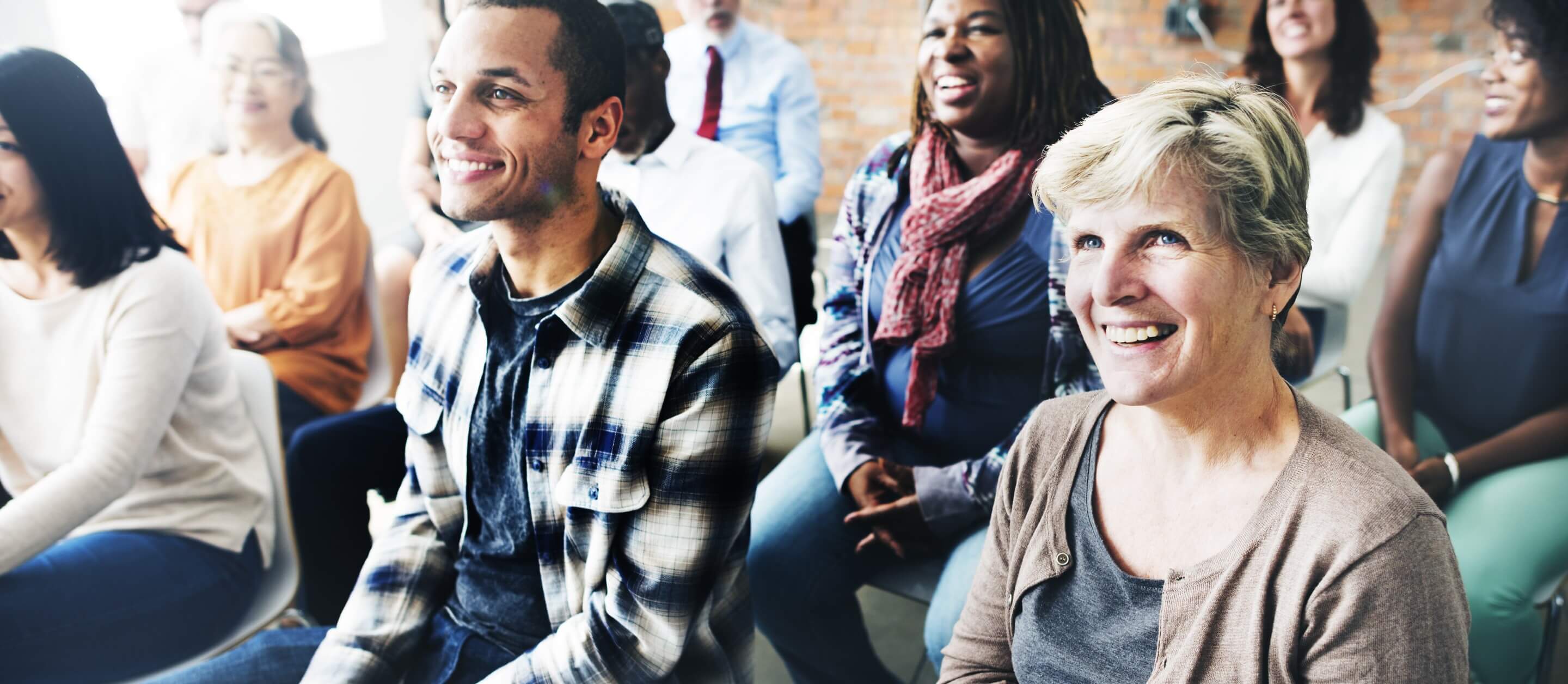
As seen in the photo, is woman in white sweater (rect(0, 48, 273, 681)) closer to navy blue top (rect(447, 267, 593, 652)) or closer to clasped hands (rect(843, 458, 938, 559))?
navy blue top (rect(447, 267, 593, 652))

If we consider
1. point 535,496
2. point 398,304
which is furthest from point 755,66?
point 535,496

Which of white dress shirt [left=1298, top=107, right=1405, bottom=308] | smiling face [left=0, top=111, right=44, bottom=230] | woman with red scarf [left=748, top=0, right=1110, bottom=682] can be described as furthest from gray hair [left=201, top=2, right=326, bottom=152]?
white dress shirt [left=1298, top=107, right=1405, bottom=308]

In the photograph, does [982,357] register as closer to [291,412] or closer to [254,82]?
[291,412]

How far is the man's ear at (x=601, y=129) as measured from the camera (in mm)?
1250

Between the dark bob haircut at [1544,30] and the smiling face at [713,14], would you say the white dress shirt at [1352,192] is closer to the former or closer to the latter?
the dark bob haircut at [1544,30]

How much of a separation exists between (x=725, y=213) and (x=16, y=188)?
1.03 meters

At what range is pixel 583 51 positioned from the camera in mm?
1221

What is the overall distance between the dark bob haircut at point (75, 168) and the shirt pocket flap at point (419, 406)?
47cm

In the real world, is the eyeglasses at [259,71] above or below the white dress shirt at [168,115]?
above

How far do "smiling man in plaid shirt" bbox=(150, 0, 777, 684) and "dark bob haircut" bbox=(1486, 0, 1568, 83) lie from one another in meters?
1.38

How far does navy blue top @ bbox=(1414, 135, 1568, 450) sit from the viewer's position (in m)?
1.72

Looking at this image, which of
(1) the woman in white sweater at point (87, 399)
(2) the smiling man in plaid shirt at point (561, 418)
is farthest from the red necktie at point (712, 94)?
(1) the woman in white sweater at point (87, 399)

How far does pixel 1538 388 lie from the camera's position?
1.74m

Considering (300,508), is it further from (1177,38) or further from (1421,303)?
(1421,303)
